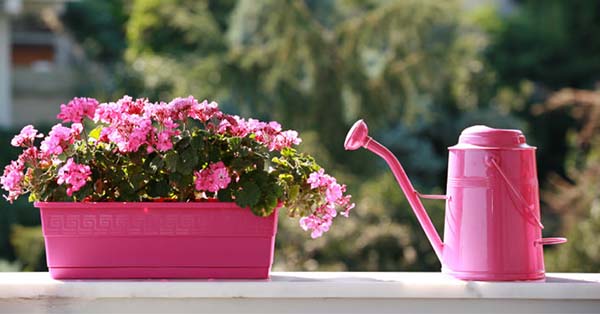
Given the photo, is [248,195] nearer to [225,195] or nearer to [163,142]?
[225,195]

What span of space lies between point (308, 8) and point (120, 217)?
748 centimetres

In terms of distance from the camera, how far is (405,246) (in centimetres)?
561

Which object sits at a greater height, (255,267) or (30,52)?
(30,52)

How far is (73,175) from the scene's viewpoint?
136 centimetres

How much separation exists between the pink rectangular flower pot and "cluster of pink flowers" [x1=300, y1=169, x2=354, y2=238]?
10cm

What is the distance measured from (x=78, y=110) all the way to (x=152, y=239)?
236 mm

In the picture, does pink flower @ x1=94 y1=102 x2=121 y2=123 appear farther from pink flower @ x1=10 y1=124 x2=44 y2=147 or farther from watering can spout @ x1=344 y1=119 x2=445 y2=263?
watering can spout @ x1=344 y1=119 x2=445 y2=263

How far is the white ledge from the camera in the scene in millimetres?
1315

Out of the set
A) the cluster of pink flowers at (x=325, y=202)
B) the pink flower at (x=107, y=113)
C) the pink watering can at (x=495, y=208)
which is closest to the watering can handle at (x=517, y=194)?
the pink watering can at (x=495, y=208)

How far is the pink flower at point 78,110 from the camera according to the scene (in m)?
1.43

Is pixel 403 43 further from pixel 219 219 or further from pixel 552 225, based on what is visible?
pixel 219 219

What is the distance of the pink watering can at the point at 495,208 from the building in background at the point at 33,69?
24.8 feet

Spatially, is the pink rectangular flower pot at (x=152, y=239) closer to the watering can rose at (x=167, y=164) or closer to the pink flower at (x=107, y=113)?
the watering can rose at (x=167, y=164)

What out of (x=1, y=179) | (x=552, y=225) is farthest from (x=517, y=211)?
(x=552, y=225)
